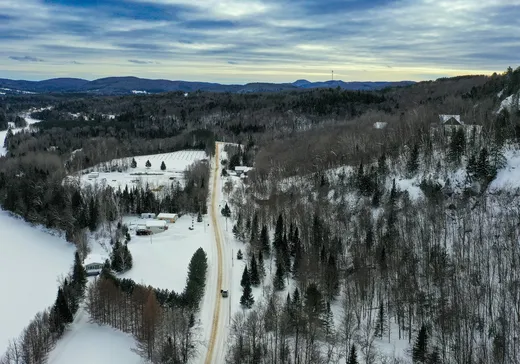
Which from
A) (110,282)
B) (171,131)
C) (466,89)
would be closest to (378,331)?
(110,282)

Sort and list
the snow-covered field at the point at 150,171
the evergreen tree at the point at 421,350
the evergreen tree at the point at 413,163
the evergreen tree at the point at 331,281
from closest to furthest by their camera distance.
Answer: the evergreen tree at the point at 421,350, the evergreen tree at the point at 331,281, the evergreen tree at the point at 413,163, the snow-covered field at the point at 150,171

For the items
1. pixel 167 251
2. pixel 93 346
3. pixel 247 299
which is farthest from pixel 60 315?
pixel 167 251

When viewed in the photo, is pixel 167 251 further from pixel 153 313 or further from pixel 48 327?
pixel 153 313

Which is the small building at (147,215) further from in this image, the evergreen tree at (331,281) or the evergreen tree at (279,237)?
the evergreen tree at (331,281)

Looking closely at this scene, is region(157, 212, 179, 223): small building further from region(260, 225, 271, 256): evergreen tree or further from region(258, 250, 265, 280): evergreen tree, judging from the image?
region(258, 250, 265, 280): evergreen tree

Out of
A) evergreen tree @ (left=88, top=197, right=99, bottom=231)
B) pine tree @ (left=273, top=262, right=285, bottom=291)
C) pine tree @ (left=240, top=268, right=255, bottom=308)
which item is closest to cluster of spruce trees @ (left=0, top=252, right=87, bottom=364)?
pine tree @ (left=240, top=268, right=255, bottom=308)

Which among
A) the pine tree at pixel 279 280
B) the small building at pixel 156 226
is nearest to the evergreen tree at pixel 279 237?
the pine tree at pixel 279 280
